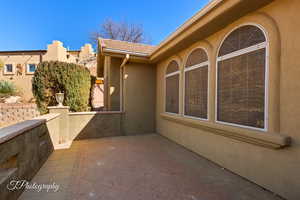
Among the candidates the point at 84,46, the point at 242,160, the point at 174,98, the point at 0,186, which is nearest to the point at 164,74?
the point at 174,98

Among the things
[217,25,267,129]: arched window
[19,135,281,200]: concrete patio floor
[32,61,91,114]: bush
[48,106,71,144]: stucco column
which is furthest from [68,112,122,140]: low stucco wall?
[217,25,267,129]: arched window

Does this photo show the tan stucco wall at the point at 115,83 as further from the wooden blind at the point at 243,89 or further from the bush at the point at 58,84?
the wooden blind at the point at 243,89

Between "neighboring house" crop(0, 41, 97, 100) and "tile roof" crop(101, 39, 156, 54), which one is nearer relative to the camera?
"tile roof" crop(101, 39, 156, 54)

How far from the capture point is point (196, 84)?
14.6ft

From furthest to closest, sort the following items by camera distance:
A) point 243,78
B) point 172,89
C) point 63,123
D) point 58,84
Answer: point 58,84 → point 172,89 → point 63,123 → point 243,78

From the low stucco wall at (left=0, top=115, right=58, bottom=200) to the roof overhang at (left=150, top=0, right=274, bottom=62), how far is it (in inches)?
164

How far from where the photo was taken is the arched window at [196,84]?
4.12m

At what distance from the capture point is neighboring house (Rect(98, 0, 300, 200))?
230cm

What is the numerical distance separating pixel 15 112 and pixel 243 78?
13428 mm

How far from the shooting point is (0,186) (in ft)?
6.14

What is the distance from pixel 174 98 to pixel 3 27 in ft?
71.7

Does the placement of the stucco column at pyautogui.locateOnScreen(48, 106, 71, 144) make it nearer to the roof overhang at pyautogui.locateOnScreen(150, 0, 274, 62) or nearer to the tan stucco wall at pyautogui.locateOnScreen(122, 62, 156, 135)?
the tan stucco wall at pyautogui.locateOnScreen(122, 62, 156, 135)

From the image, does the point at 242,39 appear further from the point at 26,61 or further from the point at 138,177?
the point at 26,61

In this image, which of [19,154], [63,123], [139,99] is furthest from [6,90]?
[19,154]
